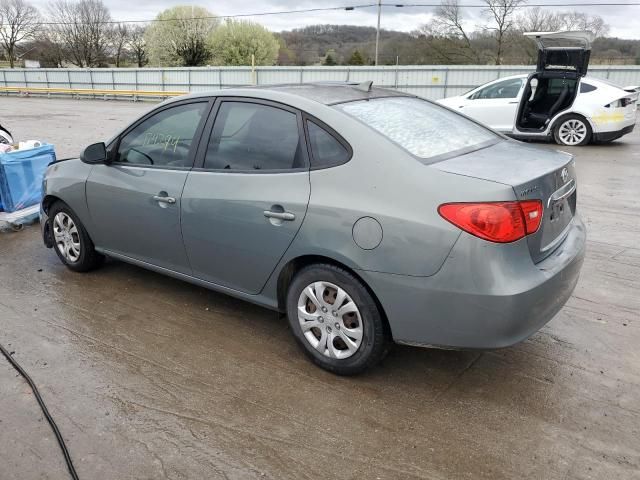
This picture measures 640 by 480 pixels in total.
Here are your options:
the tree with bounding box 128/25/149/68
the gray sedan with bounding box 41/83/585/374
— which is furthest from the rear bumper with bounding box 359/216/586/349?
the tree with bounding box 128/25/149/68

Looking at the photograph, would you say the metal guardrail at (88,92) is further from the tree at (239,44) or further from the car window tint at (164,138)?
the tree at (239,44)

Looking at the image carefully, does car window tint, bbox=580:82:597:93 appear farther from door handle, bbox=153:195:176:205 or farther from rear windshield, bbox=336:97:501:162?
door handle, bbox=153:195:176:205

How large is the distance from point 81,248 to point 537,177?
3724 mm

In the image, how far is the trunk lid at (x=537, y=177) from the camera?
277 centimetres

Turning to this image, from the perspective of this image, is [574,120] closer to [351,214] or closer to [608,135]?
[608,135]

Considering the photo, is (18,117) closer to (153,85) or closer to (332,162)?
(153,85)

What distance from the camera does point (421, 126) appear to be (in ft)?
11.3

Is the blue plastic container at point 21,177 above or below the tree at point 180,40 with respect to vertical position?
below

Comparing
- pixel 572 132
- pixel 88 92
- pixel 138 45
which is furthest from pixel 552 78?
pixel 138 45

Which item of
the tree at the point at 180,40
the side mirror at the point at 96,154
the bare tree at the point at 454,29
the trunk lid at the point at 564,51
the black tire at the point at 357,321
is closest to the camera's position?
the black tire at the point at 357,321

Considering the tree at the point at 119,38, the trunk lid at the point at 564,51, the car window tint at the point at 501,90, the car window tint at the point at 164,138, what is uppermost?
the tree at the point at 119,38

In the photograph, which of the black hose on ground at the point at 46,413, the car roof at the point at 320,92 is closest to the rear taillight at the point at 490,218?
the car roof at the point at 320,92

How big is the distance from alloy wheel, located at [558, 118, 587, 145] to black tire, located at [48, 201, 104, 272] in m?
10.3

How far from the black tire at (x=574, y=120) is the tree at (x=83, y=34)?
6380 cm
